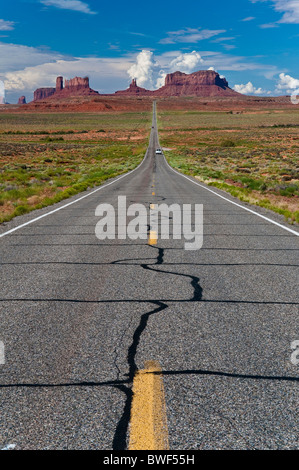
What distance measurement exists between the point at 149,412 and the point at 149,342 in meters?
1.15

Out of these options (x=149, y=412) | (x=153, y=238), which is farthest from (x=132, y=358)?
(x=153, y=238)

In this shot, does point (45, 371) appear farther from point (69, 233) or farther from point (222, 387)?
point (69, 233)

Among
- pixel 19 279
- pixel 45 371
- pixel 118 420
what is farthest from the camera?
pixel 19 279

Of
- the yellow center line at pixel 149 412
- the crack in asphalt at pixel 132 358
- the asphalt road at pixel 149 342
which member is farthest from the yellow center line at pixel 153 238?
the yellow center line at pixel 149 412

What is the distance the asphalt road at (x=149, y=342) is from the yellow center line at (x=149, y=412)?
6cm

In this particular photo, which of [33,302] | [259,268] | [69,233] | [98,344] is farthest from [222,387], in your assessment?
[69,233]

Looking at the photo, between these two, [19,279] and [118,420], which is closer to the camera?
[118,420]

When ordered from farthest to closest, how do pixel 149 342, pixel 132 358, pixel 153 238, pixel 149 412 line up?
1. pixel 153 238
2. pixel 149 342
3. pixel 132 358
4. pixel 149 412

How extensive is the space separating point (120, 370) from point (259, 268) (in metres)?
4.00

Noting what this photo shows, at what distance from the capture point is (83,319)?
474cm

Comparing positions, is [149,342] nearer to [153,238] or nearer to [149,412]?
[149,412]

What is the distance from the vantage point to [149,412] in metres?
3.04

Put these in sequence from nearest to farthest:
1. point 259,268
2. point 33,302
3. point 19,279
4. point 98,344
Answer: point 98,344 → point 33,302 → point 19,279 → point 259,268

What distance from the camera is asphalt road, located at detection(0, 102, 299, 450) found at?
9.45 feet
